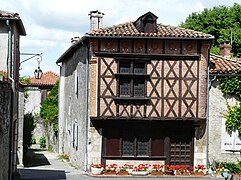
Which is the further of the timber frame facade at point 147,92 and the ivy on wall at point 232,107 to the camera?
the ivy on wall at point 232,107

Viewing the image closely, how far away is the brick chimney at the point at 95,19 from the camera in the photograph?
2620 cm

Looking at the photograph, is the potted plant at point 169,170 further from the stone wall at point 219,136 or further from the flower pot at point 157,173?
the stone wall at point 219,136

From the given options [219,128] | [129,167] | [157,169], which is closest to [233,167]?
[219,128]

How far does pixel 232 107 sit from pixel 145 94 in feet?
14.1

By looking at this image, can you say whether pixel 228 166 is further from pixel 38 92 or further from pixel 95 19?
pixel 38 92

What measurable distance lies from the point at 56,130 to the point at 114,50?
15484mm

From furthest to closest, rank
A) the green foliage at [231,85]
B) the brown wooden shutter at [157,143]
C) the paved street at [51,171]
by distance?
the green foliage at [231,85], the brown wooden shutter at [157,143], the paved street at [51,171]

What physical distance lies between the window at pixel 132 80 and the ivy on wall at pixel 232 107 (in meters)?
3.81

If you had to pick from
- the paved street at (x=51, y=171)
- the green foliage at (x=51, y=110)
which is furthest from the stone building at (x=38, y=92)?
the paved street at (x=51, y=171)

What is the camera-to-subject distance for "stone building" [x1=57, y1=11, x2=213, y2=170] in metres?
21.9

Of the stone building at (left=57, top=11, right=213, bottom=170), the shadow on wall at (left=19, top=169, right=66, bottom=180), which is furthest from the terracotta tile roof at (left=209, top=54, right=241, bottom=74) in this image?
the shadow on wall at (left=19, top=169, right=66, bottom=180)

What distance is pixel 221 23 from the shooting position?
43.4 m

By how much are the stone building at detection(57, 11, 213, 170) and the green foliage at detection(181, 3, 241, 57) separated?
20139 mm

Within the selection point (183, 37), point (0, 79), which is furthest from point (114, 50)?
point (0, 79)
